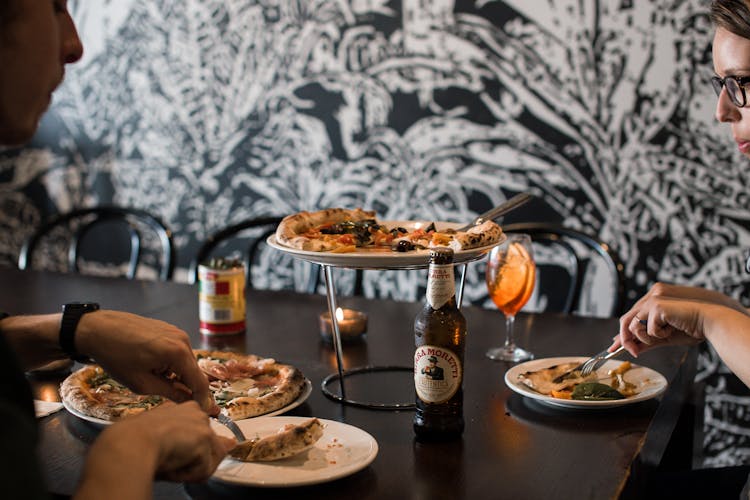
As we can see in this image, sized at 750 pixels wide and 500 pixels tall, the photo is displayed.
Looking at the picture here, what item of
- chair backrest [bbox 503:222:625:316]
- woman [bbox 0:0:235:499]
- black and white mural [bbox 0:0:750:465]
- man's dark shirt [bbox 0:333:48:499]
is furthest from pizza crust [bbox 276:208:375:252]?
black and white mural [bbox 0:0:750:465]

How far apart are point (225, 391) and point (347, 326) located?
1.45 feet

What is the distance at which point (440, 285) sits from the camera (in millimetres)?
1185

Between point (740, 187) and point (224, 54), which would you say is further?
point (224, 54)

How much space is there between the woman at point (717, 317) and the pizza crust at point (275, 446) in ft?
2.13

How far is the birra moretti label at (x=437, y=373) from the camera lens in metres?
1.17

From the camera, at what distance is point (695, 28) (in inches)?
107

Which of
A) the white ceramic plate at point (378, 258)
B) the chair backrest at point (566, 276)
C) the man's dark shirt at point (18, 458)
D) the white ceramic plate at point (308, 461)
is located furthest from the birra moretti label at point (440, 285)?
the chair backrest at point (566, 276)

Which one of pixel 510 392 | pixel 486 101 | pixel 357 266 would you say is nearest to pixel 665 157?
pixel 486 101

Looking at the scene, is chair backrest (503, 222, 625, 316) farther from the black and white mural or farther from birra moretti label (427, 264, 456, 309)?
birra moretti label (427, 264, 456, 309)

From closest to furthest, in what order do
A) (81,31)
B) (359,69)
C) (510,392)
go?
(510,392), (359,69), (81,31)

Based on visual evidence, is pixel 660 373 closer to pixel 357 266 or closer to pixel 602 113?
pixel 357 266

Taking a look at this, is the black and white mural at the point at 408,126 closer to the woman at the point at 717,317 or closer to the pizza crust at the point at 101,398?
the woman at the point at 717,317

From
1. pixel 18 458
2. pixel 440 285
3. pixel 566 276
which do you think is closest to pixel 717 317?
pixel 440 285

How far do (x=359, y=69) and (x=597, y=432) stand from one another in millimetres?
2257
